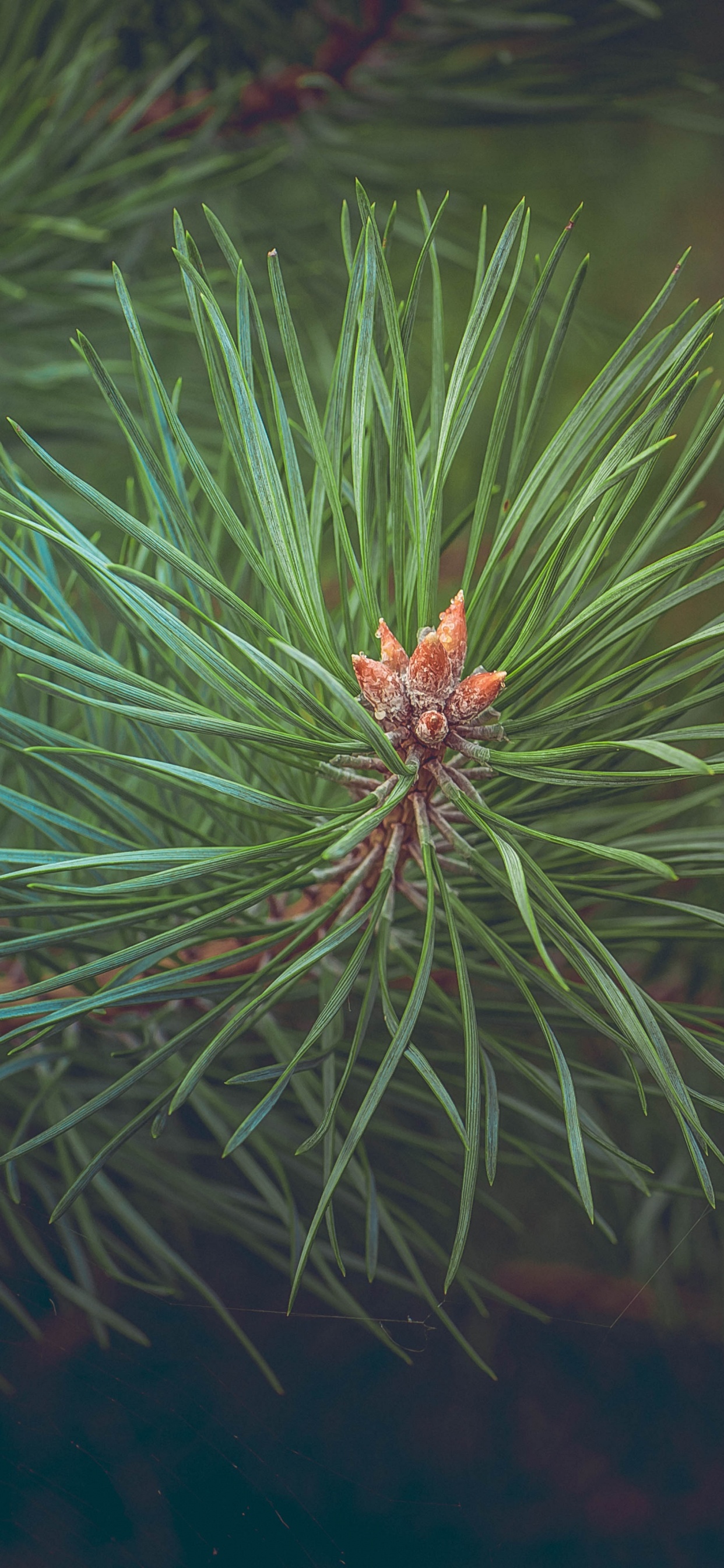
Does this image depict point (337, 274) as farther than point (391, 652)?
Yes

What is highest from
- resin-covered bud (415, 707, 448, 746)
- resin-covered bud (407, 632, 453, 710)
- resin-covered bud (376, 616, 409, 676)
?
resin-covered bud (376, 616, 409, 676)

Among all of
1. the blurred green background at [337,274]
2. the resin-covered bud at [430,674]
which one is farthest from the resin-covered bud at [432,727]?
the blurred green background at [337,274]

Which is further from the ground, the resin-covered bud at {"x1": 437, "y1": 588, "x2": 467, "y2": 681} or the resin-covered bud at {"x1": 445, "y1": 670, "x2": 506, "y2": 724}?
the resin-covered bud at {"x1": 437, "y1": 588, "x2": 467, "y2": 681}

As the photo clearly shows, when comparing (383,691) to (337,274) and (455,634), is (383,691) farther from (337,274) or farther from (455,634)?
(337,274)

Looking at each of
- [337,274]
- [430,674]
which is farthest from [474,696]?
[337,274]

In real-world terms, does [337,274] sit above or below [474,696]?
above

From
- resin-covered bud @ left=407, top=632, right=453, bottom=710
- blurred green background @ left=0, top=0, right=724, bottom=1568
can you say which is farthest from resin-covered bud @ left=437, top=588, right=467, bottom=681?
blurred green background @ left=0, top=0, right=724, bottom=1568

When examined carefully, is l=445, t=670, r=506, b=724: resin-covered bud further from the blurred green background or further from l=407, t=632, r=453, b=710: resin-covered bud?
the blurred green background


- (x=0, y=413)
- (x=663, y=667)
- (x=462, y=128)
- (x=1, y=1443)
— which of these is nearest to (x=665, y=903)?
(x=663, y=667)

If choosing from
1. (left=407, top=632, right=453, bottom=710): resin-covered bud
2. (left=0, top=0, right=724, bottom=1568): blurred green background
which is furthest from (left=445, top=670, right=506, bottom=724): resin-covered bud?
(left=0, top=0, right=724, bottom=1568): blurred green background
